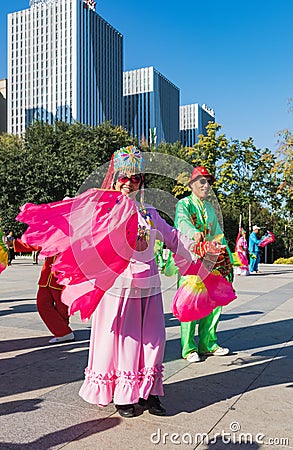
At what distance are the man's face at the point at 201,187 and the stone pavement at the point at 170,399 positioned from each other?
174 centimetres

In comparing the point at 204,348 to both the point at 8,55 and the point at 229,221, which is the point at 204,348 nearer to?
the point at 229,221

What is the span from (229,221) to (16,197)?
1586cm

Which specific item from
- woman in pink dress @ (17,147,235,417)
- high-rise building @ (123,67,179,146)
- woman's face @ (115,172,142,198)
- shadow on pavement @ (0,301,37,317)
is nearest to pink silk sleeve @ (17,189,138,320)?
woman in pink dress @ (17,147,235,417)

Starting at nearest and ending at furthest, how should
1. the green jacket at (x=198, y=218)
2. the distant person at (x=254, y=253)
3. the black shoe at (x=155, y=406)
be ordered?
the black shoe at (x=155, y=406) → the green jacket at (x=198, y=218) → the distant person at (x=254, y=253)

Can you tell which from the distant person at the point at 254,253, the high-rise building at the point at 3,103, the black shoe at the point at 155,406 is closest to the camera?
the black shoe at the point at 155,406

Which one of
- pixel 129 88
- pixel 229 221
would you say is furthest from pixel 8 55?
pixel 229 221

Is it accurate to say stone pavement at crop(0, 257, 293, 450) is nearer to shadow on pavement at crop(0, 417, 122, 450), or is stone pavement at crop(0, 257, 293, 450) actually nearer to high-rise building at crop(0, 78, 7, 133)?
shadow on pavement at crop(0, 417, 122, 450)

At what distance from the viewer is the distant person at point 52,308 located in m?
5.73

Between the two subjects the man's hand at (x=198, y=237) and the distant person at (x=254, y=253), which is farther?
the distant person at (x=254, y=253)

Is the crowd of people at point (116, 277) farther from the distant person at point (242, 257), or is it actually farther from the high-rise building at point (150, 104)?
the high-rise building at point (150, 104)

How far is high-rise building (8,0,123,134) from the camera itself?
92625 millimetres

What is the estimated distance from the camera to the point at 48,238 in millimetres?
3436

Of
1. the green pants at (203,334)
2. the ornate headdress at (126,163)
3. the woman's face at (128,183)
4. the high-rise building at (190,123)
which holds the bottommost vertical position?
the green pants at (203,334)

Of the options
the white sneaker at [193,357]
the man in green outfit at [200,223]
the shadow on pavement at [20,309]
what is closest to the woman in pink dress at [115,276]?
the man in green outfit at [200,223]
